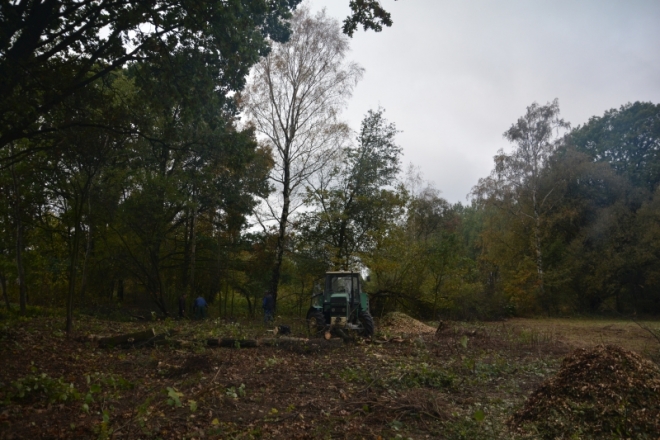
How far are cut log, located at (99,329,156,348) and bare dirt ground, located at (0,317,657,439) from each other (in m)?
0.26

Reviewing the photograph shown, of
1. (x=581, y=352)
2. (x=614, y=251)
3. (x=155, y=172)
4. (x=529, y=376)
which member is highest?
(x=155, y=172)

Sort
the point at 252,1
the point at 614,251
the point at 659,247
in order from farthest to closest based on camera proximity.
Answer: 1. the point at 614,251
2. the point at 659,247
3. the point at 252,1

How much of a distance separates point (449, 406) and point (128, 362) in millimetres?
5760

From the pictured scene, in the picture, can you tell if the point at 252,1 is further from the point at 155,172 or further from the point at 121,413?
the point at 155,172

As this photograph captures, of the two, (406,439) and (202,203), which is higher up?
(202,203)

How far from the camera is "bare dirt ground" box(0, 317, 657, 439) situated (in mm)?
5371

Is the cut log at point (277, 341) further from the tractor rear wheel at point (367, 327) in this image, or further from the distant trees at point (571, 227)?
the distant trees at point (571, 227)

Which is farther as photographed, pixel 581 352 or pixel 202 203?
pixel 202 203

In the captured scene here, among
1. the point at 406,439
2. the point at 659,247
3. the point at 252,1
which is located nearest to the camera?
the point at 406,439

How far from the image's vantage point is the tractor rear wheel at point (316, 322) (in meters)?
15.3

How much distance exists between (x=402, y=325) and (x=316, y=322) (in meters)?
5.39

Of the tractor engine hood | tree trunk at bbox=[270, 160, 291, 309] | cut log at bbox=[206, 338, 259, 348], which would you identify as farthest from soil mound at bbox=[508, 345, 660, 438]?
tree trunk at bbox=[270, 160, 291, 309]

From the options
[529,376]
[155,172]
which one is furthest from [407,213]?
[529,376]

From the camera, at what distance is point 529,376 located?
31.9 feet
